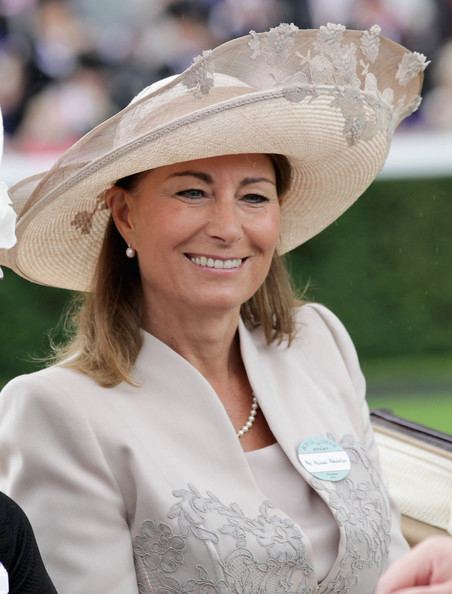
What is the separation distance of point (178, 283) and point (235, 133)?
37 cm

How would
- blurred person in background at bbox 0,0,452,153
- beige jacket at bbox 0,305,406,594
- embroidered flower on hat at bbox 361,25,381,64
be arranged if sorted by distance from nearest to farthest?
beige jacket at bbox 0,305,406,594 < embroidered flower on hat at bbox 361,25,381,64 < blurred person in background at bbox 0,0,452,153

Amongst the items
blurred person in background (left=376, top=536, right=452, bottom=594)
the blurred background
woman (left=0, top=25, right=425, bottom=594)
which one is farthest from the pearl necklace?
the blurred background

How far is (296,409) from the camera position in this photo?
10.6ft

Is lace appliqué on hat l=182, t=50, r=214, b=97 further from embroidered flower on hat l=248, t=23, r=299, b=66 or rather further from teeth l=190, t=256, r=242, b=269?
teeth l=190, t=256, r=242, b=269

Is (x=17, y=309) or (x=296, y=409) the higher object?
(x=296, y=409)

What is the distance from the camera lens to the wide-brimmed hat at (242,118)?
2.81 meters

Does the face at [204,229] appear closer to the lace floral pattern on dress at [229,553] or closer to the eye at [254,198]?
the eye at [254,198]

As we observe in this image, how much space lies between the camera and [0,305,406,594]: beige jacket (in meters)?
2.73

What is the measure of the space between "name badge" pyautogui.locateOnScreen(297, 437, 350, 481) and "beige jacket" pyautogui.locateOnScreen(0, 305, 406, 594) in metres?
0.02

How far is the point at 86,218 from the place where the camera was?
10.6 ft

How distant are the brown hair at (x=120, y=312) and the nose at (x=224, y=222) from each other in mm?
212

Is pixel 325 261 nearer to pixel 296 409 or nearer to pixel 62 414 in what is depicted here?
pixel 296 409

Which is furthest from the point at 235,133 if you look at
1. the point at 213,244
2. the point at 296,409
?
the point at 296,409

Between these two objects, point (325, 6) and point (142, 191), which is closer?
point (142, 191)
